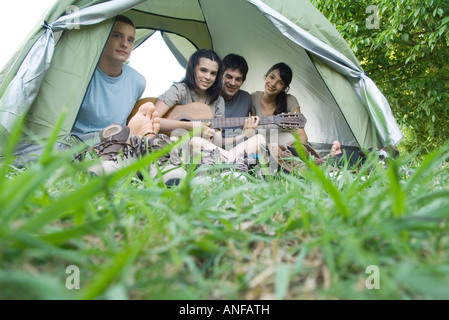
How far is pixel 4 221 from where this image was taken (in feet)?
0.88

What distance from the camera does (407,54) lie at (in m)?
3.09

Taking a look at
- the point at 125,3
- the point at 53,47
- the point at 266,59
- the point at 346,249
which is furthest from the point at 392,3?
the point at 346,249

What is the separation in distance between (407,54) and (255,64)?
1.37 metres

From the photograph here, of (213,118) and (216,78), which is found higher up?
(216,78)

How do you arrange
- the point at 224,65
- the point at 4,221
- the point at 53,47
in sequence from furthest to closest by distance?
1. the point at 224,65
2. the point at 53,47
3. the point at 4,221

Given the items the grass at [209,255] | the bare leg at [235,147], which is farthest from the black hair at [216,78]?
the grass at [209,255]

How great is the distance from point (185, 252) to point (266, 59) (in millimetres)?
2978

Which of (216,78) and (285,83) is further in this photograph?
(285,83)

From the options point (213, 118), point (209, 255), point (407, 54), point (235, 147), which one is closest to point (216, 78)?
point (213, 118)

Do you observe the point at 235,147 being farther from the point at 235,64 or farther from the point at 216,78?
the point at 235,64

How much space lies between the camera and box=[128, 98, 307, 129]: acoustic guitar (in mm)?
2281

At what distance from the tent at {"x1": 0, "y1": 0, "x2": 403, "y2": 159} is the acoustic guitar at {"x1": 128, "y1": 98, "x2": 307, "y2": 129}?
12.9 inches
